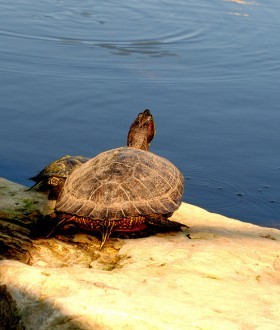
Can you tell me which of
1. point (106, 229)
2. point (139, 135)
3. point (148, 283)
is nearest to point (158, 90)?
point (139, 135)

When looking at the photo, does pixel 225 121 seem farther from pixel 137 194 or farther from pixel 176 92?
pixel 137 194

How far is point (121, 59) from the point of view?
8883 mm

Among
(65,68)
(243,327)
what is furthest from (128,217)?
(65,68)

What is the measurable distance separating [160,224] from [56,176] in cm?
105

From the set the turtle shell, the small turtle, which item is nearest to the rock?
the turtle shell

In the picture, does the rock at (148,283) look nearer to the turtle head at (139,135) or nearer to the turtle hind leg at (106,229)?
the turtle hind leg at (106,229)

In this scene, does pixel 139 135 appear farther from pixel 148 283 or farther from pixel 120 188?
pixel 148 283

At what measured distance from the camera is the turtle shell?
4188mm

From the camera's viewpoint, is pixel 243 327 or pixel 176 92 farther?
pixel 176 92

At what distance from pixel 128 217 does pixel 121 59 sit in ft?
16.4

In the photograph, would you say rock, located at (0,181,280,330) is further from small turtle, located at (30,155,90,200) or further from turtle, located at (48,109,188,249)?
small turtle, located at (30,155,90,200)

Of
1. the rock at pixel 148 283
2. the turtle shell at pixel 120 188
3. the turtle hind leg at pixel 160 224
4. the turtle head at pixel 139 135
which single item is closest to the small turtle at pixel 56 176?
the turtle shell at pixel 120 188

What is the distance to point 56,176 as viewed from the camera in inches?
197

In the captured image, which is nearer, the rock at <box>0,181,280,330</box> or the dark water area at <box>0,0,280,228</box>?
the rock at <box>0,181,280,330</box>
